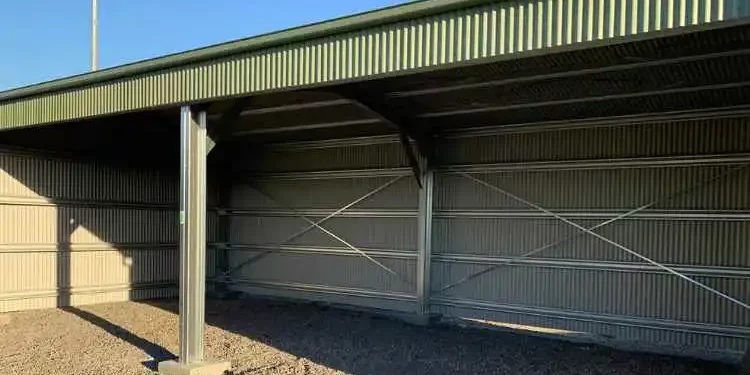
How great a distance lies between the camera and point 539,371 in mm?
7137

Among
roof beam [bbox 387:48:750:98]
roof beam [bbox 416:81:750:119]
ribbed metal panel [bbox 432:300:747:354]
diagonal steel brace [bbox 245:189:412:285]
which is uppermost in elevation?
roof beam [bbox 387:48:750:98]

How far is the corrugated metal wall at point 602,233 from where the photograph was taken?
26.5 ft

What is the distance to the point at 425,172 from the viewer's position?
10359 millimetres

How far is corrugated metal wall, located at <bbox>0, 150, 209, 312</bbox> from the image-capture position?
10.9 metres

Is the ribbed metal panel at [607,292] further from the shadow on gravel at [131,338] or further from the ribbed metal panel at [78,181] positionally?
the ribbed metal panel at [78,181]

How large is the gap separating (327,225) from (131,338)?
14.3ft

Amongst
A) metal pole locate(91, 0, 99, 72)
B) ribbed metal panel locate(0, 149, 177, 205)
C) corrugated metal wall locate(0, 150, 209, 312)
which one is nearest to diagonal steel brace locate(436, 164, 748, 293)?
corrugated metal wall locate(0, 150, 209, 312)

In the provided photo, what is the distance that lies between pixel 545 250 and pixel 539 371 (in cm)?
262

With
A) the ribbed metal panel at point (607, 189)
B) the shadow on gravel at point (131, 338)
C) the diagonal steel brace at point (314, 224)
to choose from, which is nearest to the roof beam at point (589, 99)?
the ribbed metal panel at point (607, 189)

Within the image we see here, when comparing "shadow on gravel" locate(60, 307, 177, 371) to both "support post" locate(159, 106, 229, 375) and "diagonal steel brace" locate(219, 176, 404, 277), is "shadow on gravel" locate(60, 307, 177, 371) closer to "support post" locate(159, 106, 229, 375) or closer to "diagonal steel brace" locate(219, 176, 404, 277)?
"support post" locate(159, 106, 229, 375)

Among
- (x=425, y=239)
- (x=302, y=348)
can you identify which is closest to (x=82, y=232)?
(x=302, y=348)

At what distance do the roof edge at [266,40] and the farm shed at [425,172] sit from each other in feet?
0.08

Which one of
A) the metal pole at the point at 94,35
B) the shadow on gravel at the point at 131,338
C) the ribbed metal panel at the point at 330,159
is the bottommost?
the shadow on gravel at the point at 131,338

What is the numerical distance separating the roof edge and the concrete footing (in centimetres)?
332
